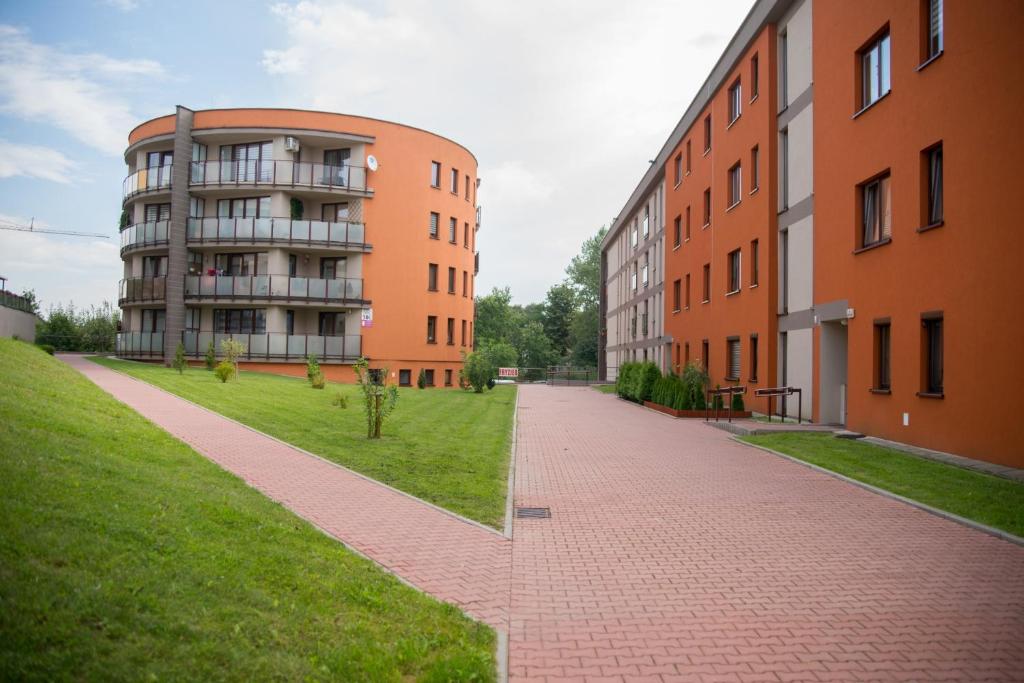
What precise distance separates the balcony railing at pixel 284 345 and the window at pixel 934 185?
26.6 meters

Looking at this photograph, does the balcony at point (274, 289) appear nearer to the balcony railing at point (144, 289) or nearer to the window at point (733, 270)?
the balcony railing at point (144, 289)

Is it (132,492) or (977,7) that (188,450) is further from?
(977,7)

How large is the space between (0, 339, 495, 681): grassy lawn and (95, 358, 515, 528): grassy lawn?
3.05 metres

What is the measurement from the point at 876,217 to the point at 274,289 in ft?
86.5

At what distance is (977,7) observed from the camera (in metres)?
12.3

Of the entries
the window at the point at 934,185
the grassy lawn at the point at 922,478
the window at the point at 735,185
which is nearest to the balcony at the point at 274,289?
the window at the point at 735,185

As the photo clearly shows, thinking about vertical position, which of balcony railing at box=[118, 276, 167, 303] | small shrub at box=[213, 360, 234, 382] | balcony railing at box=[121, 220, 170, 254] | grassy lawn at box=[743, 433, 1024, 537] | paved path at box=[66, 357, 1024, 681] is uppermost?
balcony railing at box=[121, 220, 170, 254]

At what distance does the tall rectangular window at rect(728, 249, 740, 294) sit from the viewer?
87.2ft

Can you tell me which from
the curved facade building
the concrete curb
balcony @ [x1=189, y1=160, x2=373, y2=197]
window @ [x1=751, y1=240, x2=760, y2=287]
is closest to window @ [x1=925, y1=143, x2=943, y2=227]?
the concrete curb

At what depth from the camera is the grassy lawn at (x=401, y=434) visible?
10.0m

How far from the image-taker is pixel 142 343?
36.0m

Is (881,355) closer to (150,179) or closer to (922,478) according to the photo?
(922,478)

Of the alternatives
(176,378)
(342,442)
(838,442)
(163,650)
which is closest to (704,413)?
(838,442)

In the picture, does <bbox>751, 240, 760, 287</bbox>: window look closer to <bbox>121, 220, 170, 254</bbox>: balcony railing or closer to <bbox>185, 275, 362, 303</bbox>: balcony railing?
<bbox>185, 275, 362, 303</bbox>: balcony railing
